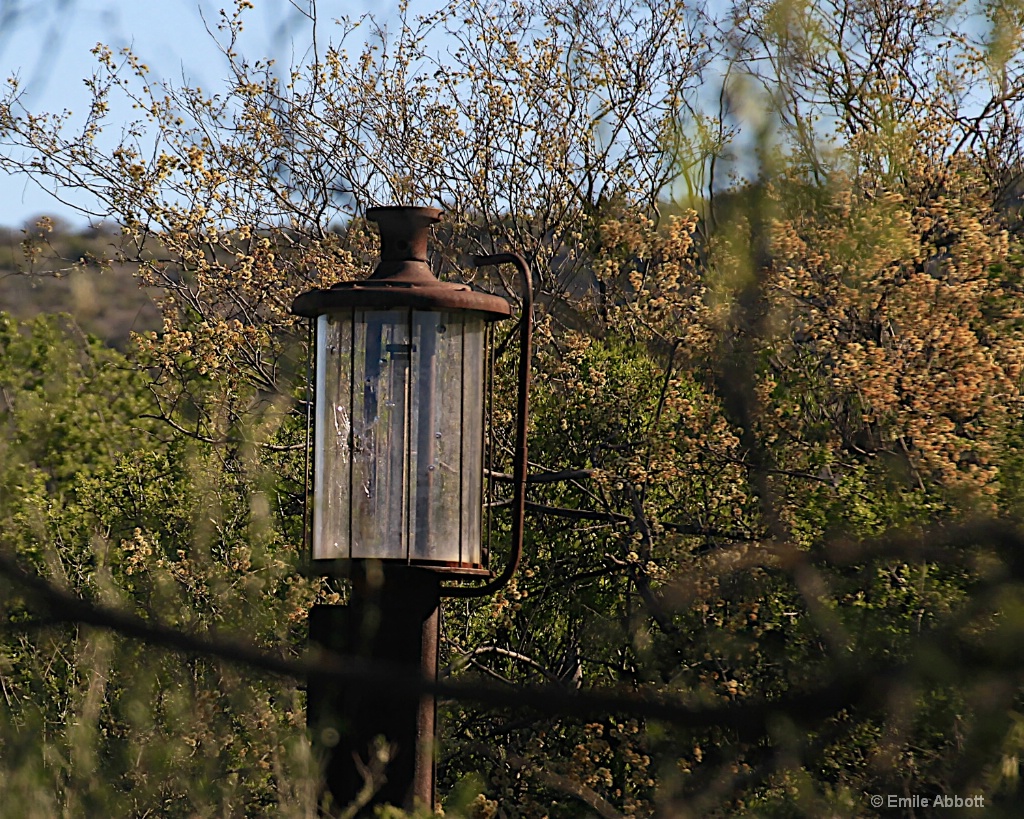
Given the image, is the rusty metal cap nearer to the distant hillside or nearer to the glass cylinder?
the glass cylinder

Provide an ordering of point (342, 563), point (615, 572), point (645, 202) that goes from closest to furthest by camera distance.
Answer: point (342, 563) < point (615, 572) < point (645, 202)

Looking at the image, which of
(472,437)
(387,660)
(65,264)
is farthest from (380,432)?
(65,264)

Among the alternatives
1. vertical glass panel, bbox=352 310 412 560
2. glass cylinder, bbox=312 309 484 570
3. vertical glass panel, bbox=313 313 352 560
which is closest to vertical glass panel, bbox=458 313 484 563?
glass cylinder, bbox=312 309 484 570

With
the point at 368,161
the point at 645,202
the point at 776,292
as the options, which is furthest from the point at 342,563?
the point at 368,161

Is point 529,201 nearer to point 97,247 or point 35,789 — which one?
point 97,247

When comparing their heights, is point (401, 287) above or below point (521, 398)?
above

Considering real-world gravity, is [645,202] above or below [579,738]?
above

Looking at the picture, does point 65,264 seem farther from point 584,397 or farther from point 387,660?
point 387,660

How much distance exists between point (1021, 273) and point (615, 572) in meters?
2.24

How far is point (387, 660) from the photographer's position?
12.0 feet

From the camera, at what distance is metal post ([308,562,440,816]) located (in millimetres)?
3557

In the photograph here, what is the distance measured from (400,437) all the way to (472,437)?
0.23 m

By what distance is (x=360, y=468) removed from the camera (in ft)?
12.9

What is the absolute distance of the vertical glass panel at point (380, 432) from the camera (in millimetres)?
3881
